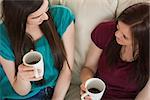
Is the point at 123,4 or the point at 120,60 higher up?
the point at 123,4

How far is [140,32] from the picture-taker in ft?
4.16

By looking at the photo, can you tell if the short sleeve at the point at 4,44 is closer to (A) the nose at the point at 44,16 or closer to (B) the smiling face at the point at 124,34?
(A) the nose at the point at 44,16

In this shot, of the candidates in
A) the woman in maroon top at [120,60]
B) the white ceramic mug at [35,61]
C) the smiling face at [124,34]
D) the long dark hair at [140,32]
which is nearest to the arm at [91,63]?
the woman in maroon top at [120,60]

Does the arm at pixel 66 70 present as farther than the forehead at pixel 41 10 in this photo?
Yes

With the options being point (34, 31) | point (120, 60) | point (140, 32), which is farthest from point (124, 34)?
point (34, 31)

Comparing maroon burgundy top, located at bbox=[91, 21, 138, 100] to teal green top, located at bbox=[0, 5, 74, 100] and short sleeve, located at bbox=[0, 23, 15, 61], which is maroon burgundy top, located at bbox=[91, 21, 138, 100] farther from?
short sleeve, located at bbox=[0, 23, 15, 61]

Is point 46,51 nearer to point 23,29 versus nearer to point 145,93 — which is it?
point 23,29

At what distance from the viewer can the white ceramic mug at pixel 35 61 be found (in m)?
1.21

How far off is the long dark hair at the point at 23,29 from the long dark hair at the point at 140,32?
272 millimetres

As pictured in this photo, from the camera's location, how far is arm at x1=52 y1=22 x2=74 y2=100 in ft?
4.95

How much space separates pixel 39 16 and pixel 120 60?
43 cm

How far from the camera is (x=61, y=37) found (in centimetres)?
151

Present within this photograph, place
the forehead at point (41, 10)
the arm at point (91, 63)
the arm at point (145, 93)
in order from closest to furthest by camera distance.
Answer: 1. the forehead at point (41, 10)
2. the arm at point (145, 93)
3. the arm at point (91, 63)

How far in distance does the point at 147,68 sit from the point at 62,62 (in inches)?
16.3
